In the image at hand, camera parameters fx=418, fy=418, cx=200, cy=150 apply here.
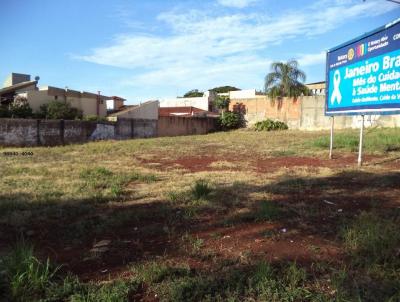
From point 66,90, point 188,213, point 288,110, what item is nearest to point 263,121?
point 288,110

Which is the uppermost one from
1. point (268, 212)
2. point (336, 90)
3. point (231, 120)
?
point (336, 90)

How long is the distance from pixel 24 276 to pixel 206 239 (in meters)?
1.69

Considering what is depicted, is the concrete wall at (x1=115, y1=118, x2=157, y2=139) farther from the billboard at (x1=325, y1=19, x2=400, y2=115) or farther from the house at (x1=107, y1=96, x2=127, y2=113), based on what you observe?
the billboard at (x1=325, y1=19, x2=400, y2=115)

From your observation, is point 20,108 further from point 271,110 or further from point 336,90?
point 336,90

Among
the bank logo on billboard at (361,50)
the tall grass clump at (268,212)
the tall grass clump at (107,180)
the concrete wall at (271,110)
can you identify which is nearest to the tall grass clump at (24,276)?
the tall grass clump at (268,212)

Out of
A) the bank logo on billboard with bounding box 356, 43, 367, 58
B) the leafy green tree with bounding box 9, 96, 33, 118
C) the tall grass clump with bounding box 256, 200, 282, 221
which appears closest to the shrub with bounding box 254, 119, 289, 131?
the leafy green tree with bounding box 9, 96, 33, 118

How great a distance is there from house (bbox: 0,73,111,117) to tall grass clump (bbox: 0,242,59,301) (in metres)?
32.2

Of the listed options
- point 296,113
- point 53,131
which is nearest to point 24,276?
point 53,131

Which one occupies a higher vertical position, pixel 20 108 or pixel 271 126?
pixel 20 108

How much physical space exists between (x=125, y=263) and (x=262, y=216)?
5.66 ft

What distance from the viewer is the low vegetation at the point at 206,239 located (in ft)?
9.64

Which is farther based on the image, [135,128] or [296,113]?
[296,113]

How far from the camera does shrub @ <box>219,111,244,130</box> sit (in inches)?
1462

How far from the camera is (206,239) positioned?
13.3 ft
